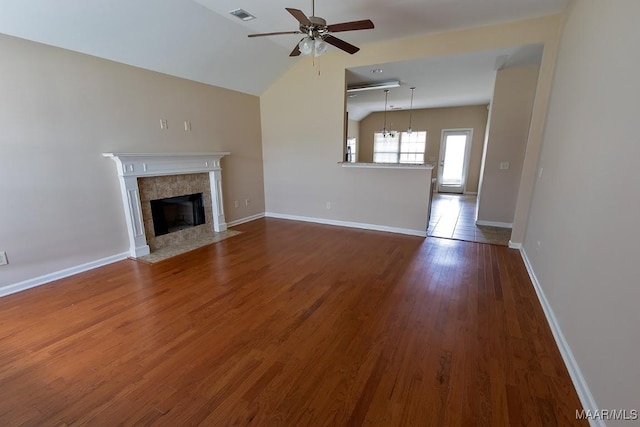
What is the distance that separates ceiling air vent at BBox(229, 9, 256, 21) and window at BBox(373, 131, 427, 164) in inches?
248

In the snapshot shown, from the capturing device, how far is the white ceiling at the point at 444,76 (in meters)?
→ 3.89

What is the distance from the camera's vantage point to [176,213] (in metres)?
4.23

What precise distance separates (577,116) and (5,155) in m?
4.98

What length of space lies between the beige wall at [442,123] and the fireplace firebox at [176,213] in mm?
6857

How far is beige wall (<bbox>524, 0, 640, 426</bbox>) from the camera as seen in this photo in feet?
4.09

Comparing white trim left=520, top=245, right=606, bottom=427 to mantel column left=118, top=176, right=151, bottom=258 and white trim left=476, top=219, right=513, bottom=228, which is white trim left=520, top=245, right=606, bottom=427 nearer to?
Result: white trim left=476, top=219, right=513, bottom=228

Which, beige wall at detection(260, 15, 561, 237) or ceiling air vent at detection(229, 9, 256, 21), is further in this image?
beige wall at detection(260, 15, 561, 237)

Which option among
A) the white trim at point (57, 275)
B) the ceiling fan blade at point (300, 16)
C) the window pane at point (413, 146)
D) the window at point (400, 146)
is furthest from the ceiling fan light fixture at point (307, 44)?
the window pane at point (413, 146)

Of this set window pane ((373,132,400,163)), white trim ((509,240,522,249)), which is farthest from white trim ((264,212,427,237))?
window pane ((373,132,400,163))

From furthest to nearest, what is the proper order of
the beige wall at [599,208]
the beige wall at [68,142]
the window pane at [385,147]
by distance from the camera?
the window pane at [385,147], the beige wall at [68,142], the beige wall at [599,208]

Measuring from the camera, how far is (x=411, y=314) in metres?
2.30

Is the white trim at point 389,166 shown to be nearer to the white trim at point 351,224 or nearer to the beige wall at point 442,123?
the white trim at point 351,224

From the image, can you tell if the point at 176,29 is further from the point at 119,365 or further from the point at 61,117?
the point at 119,365

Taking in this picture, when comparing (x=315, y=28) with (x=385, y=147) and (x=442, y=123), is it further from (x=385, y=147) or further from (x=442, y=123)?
(x=385, y=147)
